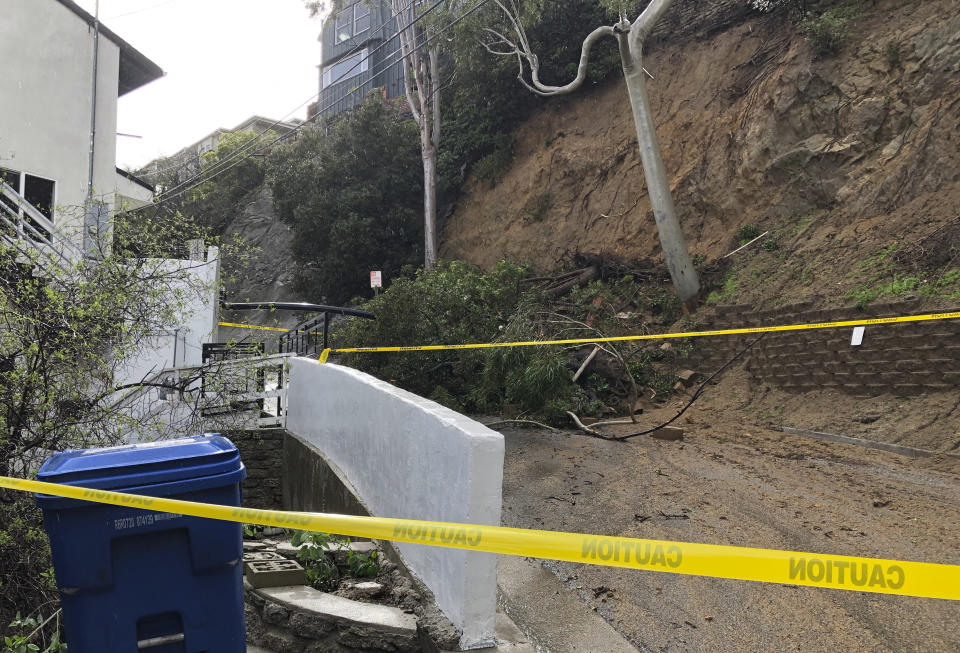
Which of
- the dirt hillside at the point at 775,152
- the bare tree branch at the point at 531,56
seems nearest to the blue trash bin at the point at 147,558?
the dirt hillside at the point at 775,152

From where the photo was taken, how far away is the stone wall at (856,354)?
8305 millimetres

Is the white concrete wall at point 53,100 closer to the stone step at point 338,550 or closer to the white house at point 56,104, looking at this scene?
the white house at point 56,104

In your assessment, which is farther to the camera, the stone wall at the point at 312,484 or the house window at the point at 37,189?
the house window at the point at 37,189

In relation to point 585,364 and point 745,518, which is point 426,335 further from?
point 745,518

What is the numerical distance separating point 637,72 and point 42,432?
11770mm

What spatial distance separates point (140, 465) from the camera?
2.81 m

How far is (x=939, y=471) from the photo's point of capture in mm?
6961

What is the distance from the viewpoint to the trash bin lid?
274cm

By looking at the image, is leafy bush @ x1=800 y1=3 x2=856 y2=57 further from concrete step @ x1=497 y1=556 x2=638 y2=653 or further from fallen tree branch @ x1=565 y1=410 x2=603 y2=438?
concrete step @ x1=497 y1=556 x2=638 y2=653

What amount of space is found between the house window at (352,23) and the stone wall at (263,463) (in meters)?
31.3

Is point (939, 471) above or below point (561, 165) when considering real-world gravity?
below

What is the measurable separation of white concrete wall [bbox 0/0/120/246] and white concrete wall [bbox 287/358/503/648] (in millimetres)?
8869

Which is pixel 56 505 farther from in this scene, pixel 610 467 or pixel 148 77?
pixel 148 77


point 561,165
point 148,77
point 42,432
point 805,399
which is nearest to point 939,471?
point 805,399
